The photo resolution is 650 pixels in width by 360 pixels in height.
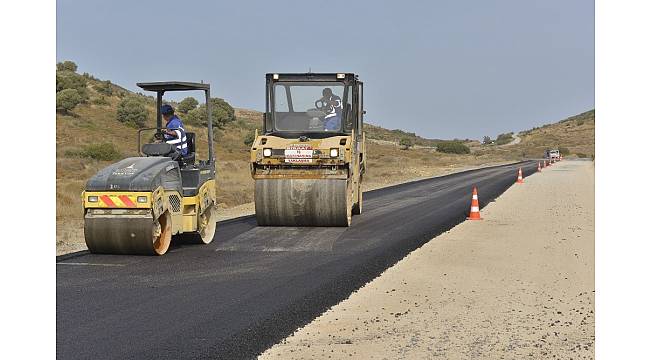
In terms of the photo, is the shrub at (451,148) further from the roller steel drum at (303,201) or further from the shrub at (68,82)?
the roller steel drum at (303,201)

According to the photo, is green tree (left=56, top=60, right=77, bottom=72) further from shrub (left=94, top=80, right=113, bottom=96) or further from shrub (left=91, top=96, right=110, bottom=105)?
shrub (left=91, top=96, right=110, bottom=105)

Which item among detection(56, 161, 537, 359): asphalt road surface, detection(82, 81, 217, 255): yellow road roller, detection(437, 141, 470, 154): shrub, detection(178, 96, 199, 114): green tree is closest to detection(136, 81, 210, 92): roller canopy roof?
detection(82, 81, 217, 255): yellow road roller

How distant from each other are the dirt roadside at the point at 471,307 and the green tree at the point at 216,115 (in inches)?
2074

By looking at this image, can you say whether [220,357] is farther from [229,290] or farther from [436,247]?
[436,247]

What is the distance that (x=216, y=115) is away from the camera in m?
72.2

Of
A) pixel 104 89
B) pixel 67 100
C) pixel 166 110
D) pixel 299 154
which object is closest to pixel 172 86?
pixel 166 110

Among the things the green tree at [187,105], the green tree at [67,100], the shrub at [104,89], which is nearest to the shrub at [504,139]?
the green tree at [187,105]

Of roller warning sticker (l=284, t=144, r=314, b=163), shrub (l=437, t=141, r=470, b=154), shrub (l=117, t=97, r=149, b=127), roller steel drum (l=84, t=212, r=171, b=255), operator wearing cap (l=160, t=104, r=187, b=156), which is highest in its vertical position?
shrub (l=117, t=97, r=149, b=127)

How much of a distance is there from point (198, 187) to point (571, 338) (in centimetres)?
671

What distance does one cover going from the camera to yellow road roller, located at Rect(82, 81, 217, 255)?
33.0 feet

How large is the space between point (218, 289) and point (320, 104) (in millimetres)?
7114

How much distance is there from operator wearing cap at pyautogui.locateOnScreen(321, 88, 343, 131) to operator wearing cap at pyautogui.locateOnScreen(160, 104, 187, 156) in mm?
3992

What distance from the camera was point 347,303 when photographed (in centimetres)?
779

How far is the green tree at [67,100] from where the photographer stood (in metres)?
57.9
